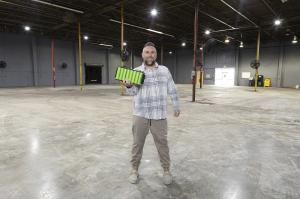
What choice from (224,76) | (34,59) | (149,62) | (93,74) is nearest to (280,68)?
(224,76)

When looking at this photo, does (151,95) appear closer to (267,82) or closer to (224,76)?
(267,82)

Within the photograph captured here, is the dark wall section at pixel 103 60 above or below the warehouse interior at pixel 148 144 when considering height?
above

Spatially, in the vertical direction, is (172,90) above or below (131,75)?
below

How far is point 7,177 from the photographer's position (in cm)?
215

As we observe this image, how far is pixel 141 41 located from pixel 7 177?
1889cm

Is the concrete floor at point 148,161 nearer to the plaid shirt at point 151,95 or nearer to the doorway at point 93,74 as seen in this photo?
the plaid shirt at point 151,95

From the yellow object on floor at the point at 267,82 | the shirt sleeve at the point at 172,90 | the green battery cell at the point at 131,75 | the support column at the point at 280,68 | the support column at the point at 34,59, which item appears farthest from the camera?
the yellow object on floor at the point at 267,82

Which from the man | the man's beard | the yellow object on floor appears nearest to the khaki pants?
the man

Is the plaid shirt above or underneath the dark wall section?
underneath

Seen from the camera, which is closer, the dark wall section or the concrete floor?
the concrete floor

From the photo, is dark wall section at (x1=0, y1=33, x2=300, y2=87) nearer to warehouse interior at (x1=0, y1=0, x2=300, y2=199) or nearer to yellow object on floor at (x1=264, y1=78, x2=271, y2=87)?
yellow object on floor at (x1=264, y1=78, x2=271, y2=87)

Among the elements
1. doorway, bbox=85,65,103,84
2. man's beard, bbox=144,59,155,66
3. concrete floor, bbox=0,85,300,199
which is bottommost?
concrete floor, bbox=0,85,300,199

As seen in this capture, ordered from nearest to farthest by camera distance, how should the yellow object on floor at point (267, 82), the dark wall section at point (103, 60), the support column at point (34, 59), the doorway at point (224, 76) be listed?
1. the dark wall section at point (103, 60)
2. the support column at point (34, 59)
3. the yellow object on floor at point (267, 82)
4. the doorway at point (224, 76)

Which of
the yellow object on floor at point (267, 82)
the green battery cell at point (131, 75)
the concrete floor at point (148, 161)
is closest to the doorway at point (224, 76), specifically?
the yellow object on floor at point (267, 82)
